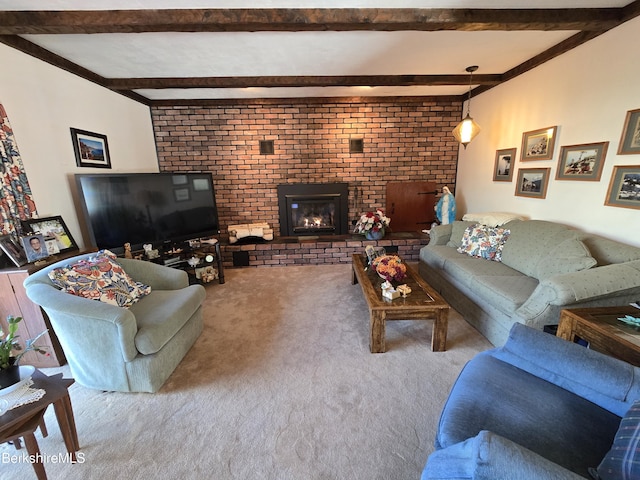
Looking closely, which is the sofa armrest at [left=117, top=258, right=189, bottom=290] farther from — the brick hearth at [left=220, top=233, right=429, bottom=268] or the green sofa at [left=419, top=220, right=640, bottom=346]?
the green sofa at [left=419, top=220, right=640, bottom=346]

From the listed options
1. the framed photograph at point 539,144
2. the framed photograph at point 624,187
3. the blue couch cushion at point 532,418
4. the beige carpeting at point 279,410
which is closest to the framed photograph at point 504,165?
the framed photograph at point 539,144

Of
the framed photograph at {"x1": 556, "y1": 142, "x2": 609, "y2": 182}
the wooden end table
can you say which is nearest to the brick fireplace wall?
the framed photograph at {"x1": 556, "y1": 142, "x2": 609, "y2": 182}

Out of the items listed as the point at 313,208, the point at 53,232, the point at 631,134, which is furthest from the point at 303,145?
the point at 631,134

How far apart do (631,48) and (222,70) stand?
3.48m

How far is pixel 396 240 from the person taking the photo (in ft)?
13.3

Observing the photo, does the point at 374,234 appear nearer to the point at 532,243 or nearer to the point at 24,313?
the point at 532,243

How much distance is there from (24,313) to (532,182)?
→ 15.2 ft

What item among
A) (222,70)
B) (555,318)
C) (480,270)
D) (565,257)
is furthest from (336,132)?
(555,318)

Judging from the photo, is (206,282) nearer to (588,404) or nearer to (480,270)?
(480,270)

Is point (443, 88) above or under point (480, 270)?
above

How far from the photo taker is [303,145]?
4176 millimetres

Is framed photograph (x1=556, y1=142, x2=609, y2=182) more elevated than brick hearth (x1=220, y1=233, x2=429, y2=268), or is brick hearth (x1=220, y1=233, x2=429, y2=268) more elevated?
framed photograph (x1=556, y1=142, x2=609, y2=182)

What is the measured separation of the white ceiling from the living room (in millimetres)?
349

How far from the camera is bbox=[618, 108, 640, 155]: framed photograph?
1956mm
